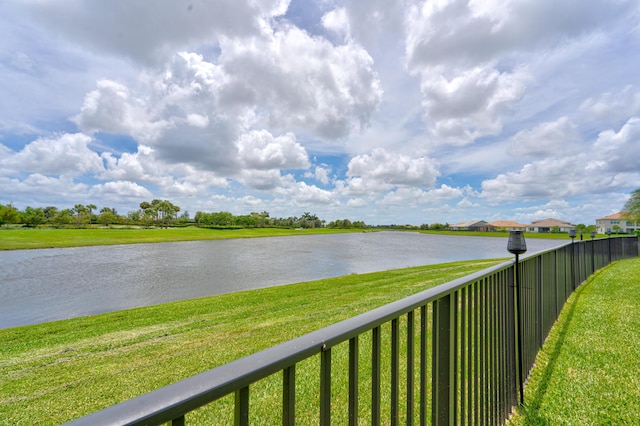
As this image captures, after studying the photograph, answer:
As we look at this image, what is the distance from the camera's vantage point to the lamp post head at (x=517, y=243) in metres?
2.66

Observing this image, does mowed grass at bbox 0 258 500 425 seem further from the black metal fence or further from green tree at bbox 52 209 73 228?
green tree at bbox 52 209 73 228

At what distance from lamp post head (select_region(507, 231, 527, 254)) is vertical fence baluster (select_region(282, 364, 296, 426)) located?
2.53 meters

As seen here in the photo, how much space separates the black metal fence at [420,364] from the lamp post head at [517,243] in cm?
14

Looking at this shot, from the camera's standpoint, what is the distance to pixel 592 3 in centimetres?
731

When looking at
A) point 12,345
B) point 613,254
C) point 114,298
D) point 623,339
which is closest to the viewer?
point 623,339

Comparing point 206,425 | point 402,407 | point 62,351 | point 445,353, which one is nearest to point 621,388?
point 402,407

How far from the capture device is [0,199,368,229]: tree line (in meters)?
61.8

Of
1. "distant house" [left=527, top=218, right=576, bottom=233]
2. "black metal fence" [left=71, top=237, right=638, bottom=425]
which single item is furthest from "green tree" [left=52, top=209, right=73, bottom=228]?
"distant house" [left=527, top=218, right=576, bottom=233]

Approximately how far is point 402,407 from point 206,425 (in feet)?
5.99

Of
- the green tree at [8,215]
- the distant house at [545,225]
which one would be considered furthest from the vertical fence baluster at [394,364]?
the distant house at [545,225]

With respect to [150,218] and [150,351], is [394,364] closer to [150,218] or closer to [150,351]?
[150,351]

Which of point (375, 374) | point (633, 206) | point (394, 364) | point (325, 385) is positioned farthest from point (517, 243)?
point (633, 206)

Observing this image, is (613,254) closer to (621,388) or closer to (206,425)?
(621,388)

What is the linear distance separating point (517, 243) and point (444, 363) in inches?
63.2
